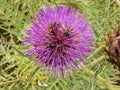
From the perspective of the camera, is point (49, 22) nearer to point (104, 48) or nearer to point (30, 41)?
point (30, 41)

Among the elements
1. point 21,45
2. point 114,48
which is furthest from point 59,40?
point 21,45

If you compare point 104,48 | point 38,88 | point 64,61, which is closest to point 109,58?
point 104,48

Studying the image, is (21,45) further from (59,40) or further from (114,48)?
(114,48)

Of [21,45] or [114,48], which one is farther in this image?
[21,45]

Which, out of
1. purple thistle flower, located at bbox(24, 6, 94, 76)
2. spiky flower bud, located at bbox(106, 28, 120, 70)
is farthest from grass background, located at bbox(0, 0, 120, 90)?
spiky flower bud, located at bbox(106, 28, 120, 70)

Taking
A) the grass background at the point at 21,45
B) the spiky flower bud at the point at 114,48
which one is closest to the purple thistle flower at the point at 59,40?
the spiky flower bud at the point at 114,48
